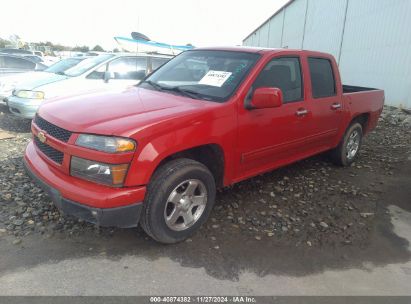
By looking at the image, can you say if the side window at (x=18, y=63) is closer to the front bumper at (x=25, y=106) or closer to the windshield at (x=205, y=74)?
the front bumper at (x=25, y=106)

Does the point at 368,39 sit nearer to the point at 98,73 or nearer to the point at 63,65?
the point at 98,73

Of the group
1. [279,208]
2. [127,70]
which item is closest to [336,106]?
[279,208]

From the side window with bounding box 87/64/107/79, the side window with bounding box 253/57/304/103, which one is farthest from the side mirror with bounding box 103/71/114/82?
the side window with bounding box 253/57/304/103

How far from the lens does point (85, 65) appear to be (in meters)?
7.84

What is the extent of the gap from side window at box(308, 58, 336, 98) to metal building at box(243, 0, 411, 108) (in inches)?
274

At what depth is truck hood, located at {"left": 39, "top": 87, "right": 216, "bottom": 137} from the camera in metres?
2.80

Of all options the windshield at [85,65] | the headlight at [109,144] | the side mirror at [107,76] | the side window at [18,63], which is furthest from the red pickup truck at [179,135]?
the side window at [18,63]

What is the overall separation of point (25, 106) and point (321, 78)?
532cm

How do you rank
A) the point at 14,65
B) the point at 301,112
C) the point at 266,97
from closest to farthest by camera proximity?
the point at 266,97 < the point at 301,112 < the point at 14,65

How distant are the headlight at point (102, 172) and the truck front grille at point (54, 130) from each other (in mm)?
239

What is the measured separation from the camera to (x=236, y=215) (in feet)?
12.6

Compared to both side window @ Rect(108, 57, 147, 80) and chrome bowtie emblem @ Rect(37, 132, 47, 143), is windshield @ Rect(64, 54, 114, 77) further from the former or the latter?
chrome bowtie emblem @ Rect(37, 132, 47, 143)

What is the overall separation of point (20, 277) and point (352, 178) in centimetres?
441

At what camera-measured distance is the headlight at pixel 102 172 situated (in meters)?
2.71
